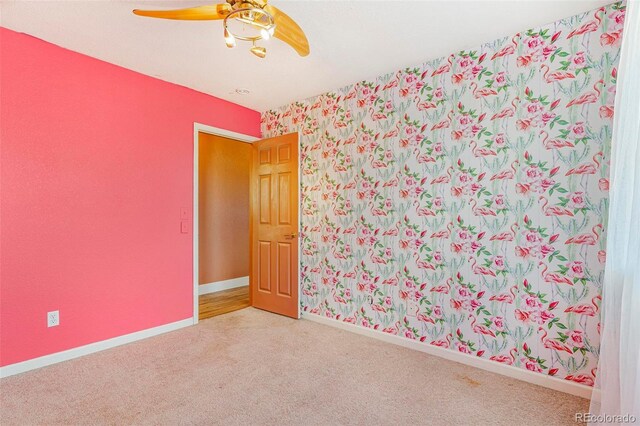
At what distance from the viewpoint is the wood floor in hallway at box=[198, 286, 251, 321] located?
397cm

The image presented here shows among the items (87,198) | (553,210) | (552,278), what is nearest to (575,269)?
(552,278)

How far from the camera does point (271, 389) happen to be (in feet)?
7.38

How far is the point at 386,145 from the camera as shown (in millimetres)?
3102

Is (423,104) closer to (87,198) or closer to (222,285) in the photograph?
(87,198)

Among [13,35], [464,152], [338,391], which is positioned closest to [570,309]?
[464,152]

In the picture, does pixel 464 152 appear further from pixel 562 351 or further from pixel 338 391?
pixel 338 391

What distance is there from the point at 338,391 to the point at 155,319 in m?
2.00

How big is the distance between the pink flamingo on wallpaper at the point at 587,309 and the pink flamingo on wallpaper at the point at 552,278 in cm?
15

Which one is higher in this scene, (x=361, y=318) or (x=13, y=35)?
(x=13, y=35)

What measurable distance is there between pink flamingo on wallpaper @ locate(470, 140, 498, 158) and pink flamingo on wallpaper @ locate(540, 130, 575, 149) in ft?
1.03

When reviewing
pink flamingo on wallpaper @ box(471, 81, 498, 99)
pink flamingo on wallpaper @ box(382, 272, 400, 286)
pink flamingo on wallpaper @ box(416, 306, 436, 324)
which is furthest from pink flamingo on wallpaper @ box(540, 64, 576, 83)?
pink flamingo on wallpaper @ box(416, 306, 436, 324)

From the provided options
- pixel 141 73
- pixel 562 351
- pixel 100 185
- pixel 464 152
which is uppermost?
pixel 141 73

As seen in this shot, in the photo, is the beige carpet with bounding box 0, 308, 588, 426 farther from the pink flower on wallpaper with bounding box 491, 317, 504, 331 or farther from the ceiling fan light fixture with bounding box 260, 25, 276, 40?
the ceiling fan light fixture with bounding box 260, 25, 276, 40

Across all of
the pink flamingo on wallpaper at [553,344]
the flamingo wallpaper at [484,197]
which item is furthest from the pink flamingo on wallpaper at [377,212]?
the pink flamingo on wallpaper at [553,344]
